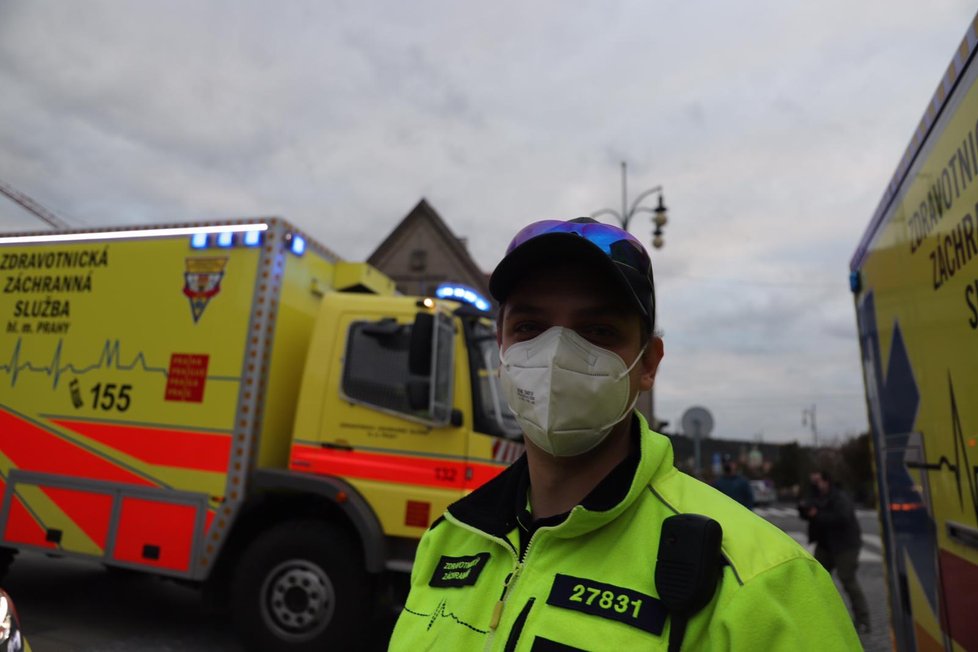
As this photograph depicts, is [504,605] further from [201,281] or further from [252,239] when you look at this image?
[201,281]

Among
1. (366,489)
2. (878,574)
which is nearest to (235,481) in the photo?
(366,489)

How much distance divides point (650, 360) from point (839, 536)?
24.6 ft

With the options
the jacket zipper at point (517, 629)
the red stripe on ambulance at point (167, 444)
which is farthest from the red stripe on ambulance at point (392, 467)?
the jacket zipper at point (517, 629)

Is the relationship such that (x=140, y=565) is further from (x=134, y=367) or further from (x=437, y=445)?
(x=437, y=445)

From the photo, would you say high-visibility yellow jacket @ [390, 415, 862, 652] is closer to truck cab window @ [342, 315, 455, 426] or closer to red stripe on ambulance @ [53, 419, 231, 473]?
truck cab window @ [342, 315, 455, 426]

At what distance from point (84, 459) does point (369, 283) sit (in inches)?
109

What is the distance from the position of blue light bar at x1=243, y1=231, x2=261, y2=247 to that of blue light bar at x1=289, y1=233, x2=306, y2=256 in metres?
0.27

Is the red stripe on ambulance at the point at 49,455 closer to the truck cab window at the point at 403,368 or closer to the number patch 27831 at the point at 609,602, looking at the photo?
the truck cab window at the point at 403,368

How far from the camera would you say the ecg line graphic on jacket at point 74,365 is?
546 cm

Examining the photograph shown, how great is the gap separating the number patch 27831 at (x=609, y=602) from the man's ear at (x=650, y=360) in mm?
531

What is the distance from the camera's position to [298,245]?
5.61m

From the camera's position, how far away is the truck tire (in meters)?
4.84

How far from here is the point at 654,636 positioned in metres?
1.12

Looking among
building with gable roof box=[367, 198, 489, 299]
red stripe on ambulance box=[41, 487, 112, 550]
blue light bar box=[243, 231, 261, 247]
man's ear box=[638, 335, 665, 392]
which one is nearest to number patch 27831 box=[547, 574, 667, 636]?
man's ear box=[638, 335, 665, 392]
